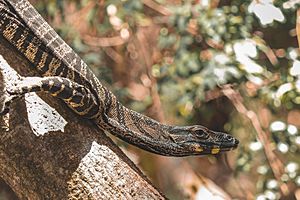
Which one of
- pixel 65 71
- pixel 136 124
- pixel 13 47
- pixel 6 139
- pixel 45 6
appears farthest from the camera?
pixel 45 6

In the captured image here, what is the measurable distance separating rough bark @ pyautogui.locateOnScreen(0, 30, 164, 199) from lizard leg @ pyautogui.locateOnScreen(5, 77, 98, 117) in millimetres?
47

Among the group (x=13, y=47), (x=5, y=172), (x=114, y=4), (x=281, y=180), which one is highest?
(x=13, y=47)

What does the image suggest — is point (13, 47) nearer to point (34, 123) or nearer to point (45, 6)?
point (34, 123)

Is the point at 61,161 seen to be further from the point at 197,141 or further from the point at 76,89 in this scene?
the point at 197,141

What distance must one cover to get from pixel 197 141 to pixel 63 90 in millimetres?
924

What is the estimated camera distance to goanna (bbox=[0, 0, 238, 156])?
3033mm

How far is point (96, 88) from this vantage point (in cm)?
331

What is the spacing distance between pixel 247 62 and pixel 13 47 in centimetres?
211

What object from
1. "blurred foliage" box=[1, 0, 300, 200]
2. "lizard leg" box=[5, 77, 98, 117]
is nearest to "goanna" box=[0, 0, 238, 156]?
"lizard leg" box=[5, 77, 98, 117]

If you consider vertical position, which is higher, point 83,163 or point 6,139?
point 6,139

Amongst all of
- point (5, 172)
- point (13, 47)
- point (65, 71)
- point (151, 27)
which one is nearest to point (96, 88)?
point (65, 71)

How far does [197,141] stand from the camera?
3613 mm

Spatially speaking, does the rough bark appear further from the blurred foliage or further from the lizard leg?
the blurred foliage

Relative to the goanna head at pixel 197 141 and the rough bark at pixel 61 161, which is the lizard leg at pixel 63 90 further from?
the goanna head at pixel 197 141
